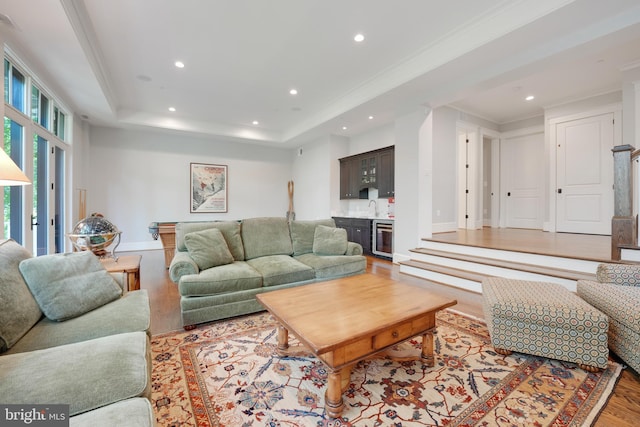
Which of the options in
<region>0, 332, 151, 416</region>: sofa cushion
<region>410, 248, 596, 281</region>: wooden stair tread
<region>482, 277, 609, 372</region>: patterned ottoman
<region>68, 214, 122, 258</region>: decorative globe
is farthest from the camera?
<region>410, 248, 596, 281</region>: wooden stair tread

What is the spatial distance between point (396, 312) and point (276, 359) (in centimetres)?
93

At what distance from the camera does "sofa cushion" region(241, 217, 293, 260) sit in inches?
136

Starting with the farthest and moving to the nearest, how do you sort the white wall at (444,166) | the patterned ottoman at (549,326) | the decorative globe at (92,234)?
the white wall at (444,166) < the decorative globe at (92,234) < the patterned ottoman at (549,326)

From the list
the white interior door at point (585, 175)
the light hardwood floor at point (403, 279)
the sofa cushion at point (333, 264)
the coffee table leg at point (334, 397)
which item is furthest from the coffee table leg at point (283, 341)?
the white interior door at point (585, 175)

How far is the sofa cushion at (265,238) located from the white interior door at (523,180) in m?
6.22

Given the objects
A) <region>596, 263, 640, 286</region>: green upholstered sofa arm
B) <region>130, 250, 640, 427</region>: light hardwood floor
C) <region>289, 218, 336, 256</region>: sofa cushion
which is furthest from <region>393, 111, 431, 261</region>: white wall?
<region>596, 263, 640, 286</region>: green upholstered sofa arm

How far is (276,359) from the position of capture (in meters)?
1.92

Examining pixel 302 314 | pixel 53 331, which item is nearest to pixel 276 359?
pixel 302 314

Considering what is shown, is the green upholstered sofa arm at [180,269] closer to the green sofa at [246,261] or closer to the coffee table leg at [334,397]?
the green sofa at [246,261]

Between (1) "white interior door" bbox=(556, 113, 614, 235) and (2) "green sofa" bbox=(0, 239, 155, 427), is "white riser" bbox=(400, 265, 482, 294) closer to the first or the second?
(2) "green sofa" bbox=(0, 239, 155, 427)

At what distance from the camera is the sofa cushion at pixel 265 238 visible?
3445 millimetres

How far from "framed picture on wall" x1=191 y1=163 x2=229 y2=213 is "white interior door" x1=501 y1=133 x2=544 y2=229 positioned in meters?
7.50

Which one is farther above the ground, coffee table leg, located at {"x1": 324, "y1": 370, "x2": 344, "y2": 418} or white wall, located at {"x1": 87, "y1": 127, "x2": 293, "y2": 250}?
white wall, located at {"x1": 87, "y1": 127, "x2": 293, "y2": 250}

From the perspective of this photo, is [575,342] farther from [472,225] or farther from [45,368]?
[472,225]
